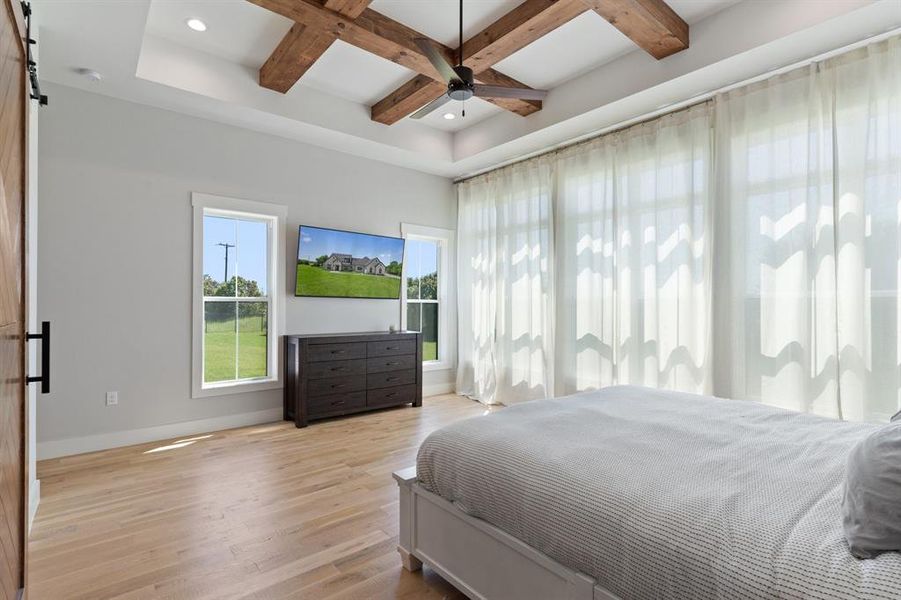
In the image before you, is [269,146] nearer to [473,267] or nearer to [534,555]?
[473,267]

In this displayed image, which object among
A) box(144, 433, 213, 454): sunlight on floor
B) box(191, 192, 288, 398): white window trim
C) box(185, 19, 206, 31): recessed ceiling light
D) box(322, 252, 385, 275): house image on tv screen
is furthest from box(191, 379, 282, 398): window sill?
box(185, 19, 206, 31): recessed ceiling light

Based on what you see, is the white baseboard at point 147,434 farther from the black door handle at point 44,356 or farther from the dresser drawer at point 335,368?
the black door handle at point 44,356

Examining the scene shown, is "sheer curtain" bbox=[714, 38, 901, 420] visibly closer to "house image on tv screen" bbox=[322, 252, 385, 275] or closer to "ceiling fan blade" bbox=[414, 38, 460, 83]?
"ceiling fan blade" bbox=[414, 38, 460, 83]

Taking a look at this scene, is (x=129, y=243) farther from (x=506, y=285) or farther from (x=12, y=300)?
(x=506, y=285)

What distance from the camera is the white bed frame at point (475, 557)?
142cm

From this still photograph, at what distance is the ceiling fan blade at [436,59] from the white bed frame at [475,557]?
2147 millimetres

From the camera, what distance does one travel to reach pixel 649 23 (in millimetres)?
3014

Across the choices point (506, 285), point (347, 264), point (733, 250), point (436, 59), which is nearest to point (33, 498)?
point (347, 264)

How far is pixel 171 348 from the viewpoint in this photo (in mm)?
3967

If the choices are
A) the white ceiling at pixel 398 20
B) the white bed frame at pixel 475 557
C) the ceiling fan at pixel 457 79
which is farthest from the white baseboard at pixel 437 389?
the ceiling fan at pixel 457 79

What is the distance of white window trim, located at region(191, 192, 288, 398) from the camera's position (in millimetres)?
4090

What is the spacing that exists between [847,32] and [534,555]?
11.6 ft

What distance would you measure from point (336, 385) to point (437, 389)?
5.39ft

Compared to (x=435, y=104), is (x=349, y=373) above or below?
below
